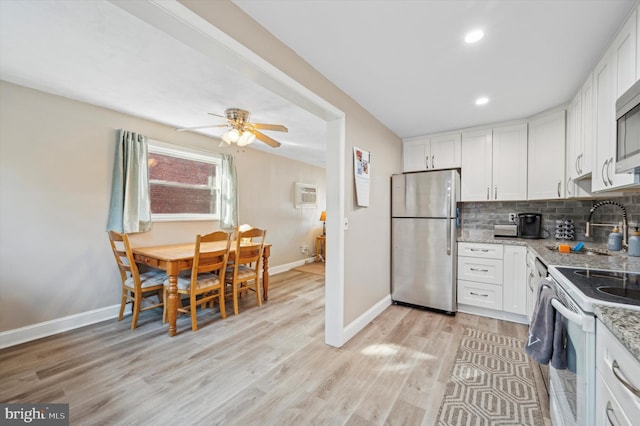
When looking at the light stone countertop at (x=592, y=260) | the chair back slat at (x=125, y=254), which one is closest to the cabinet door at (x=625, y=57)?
the light stone countertop at (x=592, y=260)

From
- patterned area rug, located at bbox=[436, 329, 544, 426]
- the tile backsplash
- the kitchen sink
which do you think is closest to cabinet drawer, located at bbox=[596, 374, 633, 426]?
patterned area rug, located at bbox=[436, 329, 544, 426]

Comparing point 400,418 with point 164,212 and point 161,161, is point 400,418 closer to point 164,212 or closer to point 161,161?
point 164,212

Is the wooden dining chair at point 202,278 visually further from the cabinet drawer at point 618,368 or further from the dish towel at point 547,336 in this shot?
the cabinet drawer at point 618,368

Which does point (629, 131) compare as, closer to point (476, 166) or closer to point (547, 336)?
point (547, 336)

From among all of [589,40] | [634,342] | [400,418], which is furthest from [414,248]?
[634,342]

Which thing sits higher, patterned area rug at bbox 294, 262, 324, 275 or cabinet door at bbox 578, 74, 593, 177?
cabinet door at bbox 578, 74, 593, 177

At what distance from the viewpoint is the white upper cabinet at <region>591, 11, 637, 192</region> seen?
1407 millimetres

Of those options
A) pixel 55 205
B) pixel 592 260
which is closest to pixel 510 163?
pixel 592 260

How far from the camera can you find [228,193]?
4164 millimetres

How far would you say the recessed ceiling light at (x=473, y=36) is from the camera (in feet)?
5.21

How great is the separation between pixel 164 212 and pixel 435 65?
351cm

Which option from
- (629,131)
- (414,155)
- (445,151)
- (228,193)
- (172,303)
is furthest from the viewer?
(228,193)

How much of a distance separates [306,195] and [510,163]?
3.93 meters

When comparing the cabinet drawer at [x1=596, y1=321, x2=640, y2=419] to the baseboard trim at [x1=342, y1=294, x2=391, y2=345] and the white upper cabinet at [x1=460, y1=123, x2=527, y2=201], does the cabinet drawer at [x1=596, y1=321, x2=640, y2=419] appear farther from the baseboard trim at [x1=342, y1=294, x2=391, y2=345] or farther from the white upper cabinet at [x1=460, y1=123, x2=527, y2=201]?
the white upper cabinet at [x1=460, y1=123, x2=527, y2=201]
